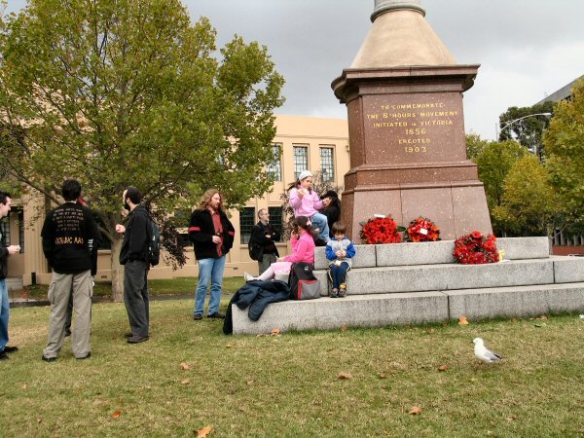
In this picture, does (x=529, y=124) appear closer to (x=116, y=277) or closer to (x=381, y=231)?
(x=116, y=277)

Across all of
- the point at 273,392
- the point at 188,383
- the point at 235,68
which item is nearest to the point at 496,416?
the point at 273,392

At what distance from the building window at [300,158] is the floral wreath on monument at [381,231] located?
30.1 m

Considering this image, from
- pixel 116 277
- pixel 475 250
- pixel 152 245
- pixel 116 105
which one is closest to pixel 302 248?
pixel 152 245

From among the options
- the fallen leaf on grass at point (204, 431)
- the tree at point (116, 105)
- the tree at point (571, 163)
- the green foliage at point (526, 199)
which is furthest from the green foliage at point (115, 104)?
the green foliage at point (526, 199)

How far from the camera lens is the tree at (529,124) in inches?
2266

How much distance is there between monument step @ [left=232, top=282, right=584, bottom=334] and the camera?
7109 mm

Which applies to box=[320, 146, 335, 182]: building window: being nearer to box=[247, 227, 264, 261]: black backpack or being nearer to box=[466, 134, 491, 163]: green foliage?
box=[466, 134, 491, 163]: green foliage

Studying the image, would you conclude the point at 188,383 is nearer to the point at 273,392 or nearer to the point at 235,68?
the point at 273,392

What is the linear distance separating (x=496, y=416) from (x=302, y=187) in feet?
18.1

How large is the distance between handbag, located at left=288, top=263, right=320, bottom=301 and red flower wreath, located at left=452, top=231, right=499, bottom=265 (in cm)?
234

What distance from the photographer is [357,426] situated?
402 cm

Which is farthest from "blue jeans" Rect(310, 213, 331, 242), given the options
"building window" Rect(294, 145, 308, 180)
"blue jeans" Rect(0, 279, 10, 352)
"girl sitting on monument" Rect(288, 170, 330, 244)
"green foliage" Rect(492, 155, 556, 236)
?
"building window" Rect(294, 145, 308, 180)

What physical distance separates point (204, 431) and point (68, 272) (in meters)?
3.16

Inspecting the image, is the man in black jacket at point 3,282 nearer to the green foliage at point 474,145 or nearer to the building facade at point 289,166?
the building facade at point 289,166
